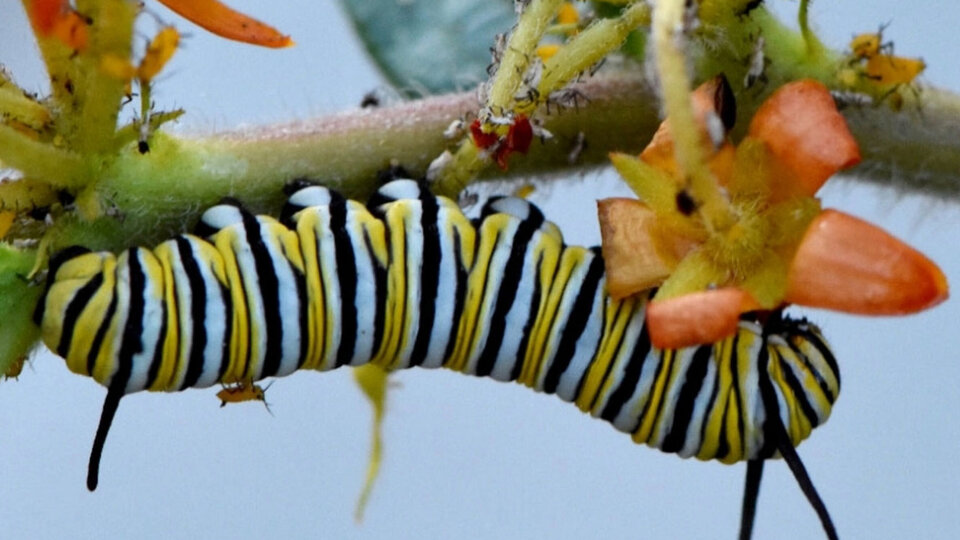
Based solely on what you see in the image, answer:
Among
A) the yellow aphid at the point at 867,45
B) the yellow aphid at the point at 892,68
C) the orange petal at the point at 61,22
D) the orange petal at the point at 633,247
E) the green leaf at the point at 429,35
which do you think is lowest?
the orange petal at the point at 633,247

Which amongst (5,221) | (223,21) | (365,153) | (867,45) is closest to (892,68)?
(867,45)

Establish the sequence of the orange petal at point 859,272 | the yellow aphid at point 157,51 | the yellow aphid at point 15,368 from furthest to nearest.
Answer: the yellow aphid at point 15,368 < the yellow aphid at point 157,51 < the orange petal at point 859,272

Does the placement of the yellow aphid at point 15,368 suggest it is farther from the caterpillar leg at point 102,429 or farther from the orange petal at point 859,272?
the orange petal at point 859,272

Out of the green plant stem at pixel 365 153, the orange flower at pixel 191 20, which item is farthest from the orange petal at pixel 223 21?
the green plant stem at pixel 365 153

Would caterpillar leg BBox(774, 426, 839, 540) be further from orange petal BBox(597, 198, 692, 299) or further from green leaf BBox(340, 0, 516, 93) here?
green leaf BBox(340, 0, 516, 93)

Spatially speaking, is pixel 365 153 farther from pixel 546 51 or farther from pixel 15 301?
pixel 15 301

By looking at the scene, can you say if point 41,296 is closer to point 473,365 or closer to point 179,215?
point 179,215

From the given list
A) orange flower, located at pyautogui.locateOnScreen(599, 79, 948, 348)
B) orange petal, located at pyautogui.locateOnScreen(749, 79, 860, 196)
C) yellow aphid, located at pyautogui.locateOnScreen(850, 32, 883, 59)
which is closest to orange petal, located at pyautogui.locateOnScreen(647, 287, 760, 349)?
orange flower, located at pyautogui.locateOnScreen(599, 79, 948, 348)
